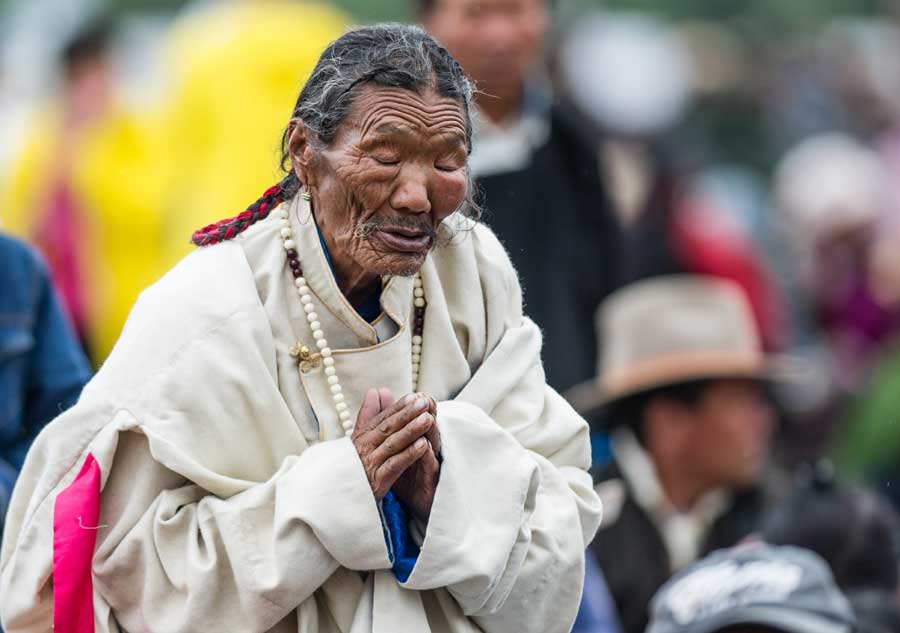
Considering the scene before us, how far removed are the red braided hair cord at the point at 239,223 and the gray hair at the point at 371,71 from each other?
0.23 meters

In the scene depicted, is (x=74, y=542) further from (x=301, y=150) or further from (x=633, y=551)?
(x=633, y=551)

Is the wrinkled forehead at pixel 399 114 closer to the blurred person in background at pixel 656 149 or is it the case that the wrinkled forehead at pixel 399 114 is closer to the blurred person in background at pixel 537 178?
the blurred person in background at pixel 537 178

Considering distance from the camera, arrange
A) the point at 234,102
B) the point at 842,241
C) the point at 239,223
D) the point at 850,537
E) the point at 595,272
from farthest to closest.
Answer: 1. the point at 842,241
2. the point at 234,102
3. the point at 595,272
4. the point at 850,537
5. the point at 239,223

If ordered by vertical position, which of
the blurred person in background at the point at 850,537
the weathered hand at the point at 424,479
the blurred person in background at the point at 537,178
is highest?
the weathered hand at the point at 424,479

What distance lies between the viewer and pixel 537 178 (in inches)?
274

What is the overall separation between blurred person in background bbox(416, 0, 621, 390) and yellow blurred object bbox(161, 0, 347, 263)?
65 cm

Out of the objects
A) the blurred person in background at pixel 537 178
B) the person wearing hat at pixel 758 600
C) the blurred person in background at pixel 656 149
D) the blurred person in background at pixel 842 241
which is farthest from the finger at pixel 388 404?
the blurred person in background at pixel 842 241

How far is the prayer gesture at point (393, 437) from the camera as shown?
371 centimetres

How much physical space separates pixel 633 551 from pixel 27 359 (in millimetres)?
2103

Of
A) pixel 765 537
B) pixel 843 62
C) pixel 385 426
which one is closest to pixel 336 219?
pixel 385 426

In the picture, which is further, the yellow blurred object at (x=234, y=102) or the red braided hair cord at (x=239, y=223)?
the yellow blurred object at (x=234, y=102)

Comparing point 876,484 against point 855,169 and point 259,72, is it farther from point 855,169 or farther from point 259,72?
point 855,169

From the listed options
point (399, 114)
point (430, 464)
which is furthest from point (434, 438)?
point (399, 114)

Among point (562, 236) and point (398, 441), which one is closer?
point (398, 441)
